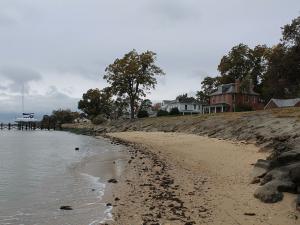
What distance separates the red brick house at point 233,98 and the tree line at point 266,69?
1.80 m

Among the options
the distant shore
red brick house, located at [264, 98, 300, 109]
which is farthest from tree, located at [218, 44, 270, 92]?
the distant shore

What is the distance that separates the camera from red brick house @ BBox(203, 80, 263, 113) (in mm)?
86875

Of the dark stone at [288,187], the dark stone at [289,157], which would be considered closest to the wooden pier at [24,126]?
the dark stone at [289,157]

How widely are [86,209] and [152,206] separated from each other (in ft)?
6.78

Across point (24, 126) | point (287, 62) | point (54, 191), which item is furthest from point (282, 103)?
point (24, 126)

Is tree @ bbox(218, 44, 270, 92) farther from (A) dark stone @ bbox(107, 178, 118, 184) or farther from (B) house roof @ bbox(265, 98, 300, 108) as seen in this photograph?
(A) dark stone @ bbox(107, 178, 118, 184)

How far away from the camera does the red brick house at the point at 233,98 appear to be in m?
86.9

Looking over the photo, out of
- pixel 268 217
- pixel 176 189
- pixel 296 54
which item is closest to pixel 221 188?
pixel 176 189

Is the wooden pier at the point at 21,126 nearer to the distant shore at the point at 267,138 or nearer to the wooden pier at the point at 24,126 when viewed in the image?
the wooden pier at the point at 24,126

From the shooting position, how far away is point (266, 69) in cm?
8900

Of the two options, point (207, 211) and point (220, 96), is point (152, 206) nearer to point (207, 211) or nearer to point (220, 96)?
point (207, 211)

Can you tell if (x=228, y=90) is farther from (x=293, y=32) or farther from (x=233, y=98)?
(x=293, y=32)

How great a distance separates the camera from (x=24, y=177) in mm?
20547

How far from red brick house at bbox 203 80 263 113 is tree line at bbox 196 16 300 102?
1799mm
